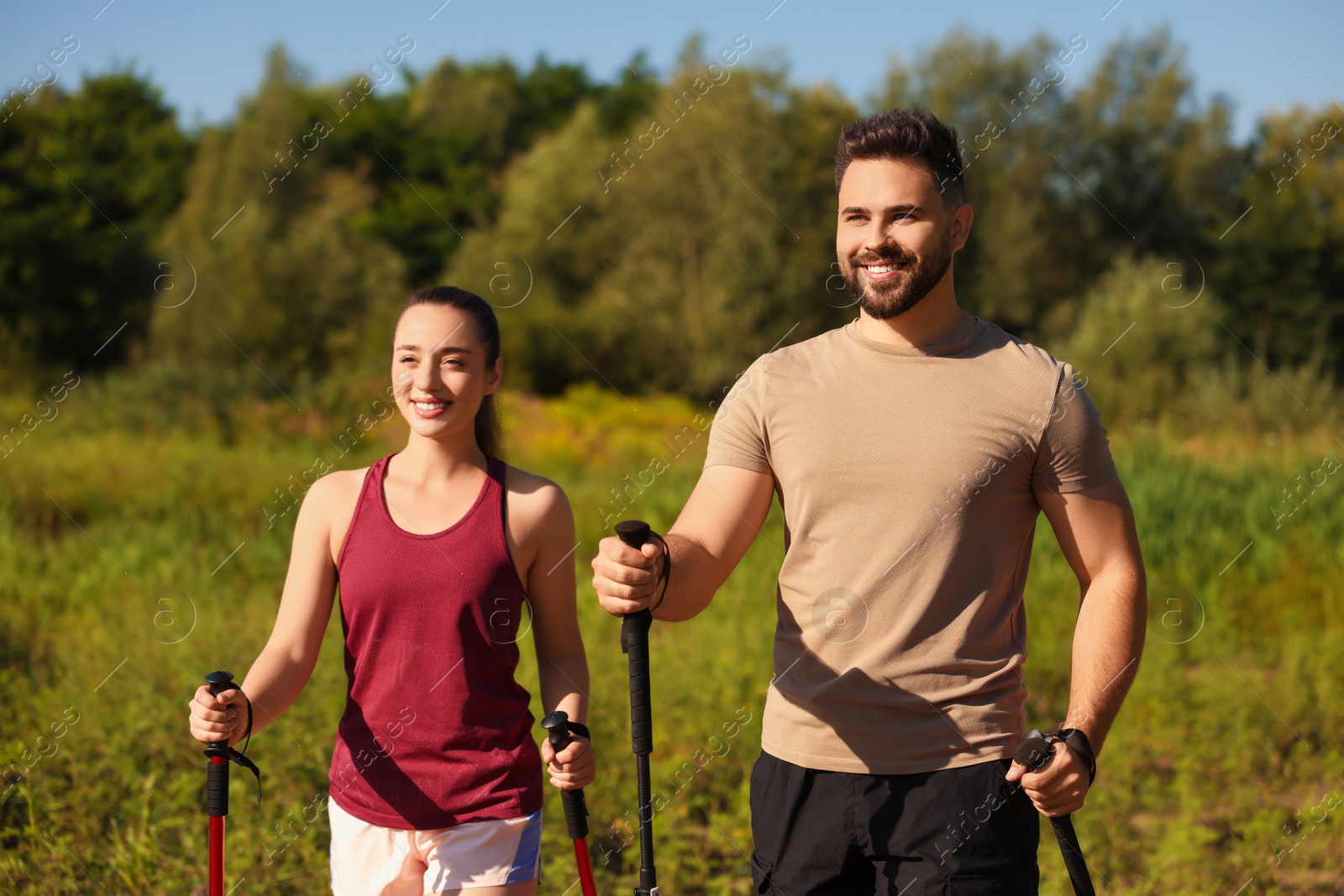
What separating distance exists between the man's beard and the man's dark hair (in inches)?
4.1

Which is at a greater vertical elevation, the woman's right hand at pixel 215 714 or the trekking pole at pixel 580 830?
the woman's right hand at pixel 215 714

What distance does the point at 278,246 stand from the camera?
74.7ft

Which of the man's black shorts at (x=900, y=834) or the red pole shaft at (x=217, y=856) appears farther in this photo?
the red pole shaft at (x=217, y=856)

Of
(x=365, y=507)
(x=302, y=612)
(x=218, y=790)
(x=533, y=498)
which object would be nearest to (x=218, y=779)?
(x=218, y=790)

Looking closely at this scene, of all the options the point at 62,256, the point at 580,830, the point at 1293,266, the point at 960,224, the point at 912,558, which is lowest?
the point at 580,830

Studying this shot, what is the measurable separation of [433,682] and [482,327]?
2.43 ft

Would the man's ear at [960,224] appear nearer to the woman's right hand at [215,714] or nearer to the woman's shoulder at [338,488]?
the woman's shoulder at [338,488]

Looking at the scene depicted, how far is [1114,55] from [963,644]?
115 feet

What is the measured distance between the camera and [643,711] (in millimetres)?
2033

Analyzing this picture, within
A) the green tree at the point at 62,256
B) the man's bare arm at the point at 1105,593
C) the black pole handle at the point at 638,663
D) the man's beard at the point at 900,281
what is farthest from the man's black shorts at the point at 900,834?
the green tree at the point at 62,256

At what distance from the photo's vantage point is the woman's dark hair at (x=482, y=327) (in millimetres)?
2326

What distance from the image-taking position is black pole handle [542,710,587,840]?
202cm

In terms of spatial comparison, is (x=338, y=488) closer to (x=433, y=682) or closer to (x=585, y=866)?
(x=433, y=682)

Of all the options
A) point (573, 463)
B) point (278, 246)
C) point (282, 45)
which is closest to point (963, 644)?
point (573, 463)
